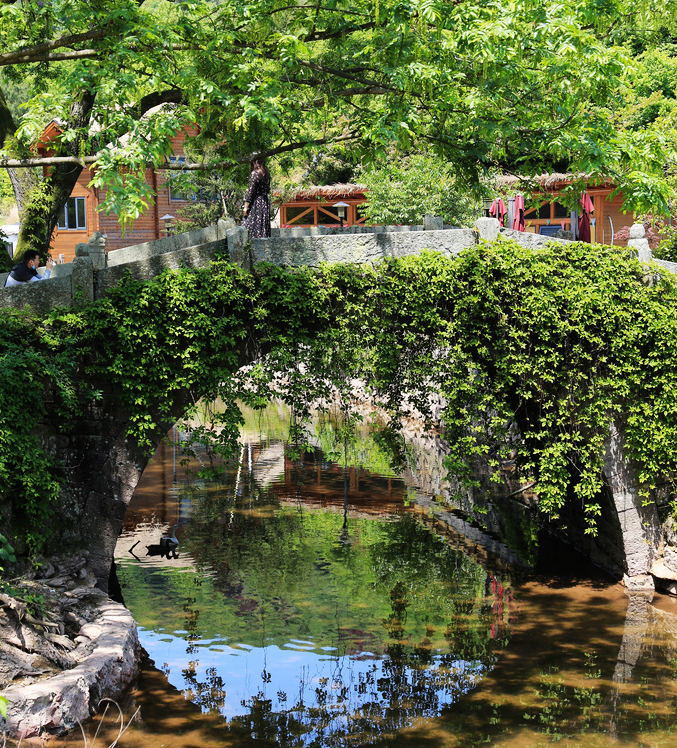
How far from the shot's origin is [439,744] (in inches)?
299

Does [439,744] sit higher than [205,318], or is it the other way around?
[205,318]

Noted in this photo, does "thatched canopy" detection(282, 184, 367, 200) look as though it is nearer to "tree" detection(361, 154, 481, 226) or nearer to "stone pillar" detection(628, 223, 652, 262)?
"tree" detection(361, 154, 481, 226)

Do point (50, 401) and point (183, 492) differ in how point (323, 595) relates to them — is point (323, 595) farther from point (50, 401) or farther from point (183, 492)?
point (183, 492)

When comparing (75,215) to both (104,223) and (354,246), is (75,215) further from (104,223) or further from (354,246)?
(354,246)

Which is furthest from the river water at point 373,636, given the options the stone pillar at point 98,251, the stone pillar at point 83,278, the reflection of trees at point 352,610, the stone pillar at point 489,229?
the stone pillar at point 489,229

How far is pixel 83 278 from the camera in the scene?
9.86m

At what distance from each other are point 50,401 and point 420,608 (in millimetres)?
5587

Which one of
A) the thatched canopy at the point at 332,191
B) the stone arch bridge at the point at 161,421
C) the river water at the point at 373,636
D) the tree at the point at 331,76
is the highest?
the thatched canopy at the point at 332,191

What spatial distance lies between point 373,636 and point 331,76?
24.1ft

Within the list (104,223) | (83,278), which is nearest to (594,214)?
(104,223)

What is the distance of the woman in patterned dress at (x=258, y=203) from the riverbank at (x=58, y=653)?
17.2 feet

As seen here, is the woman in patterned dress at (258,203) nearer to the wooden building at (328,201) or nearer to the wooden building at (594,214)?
the wooden building at (594,214)

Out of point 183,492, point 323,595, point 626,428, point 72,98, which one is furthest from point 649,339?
point 183,492

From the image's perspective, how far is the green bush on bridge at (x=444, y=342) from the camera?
999cm
